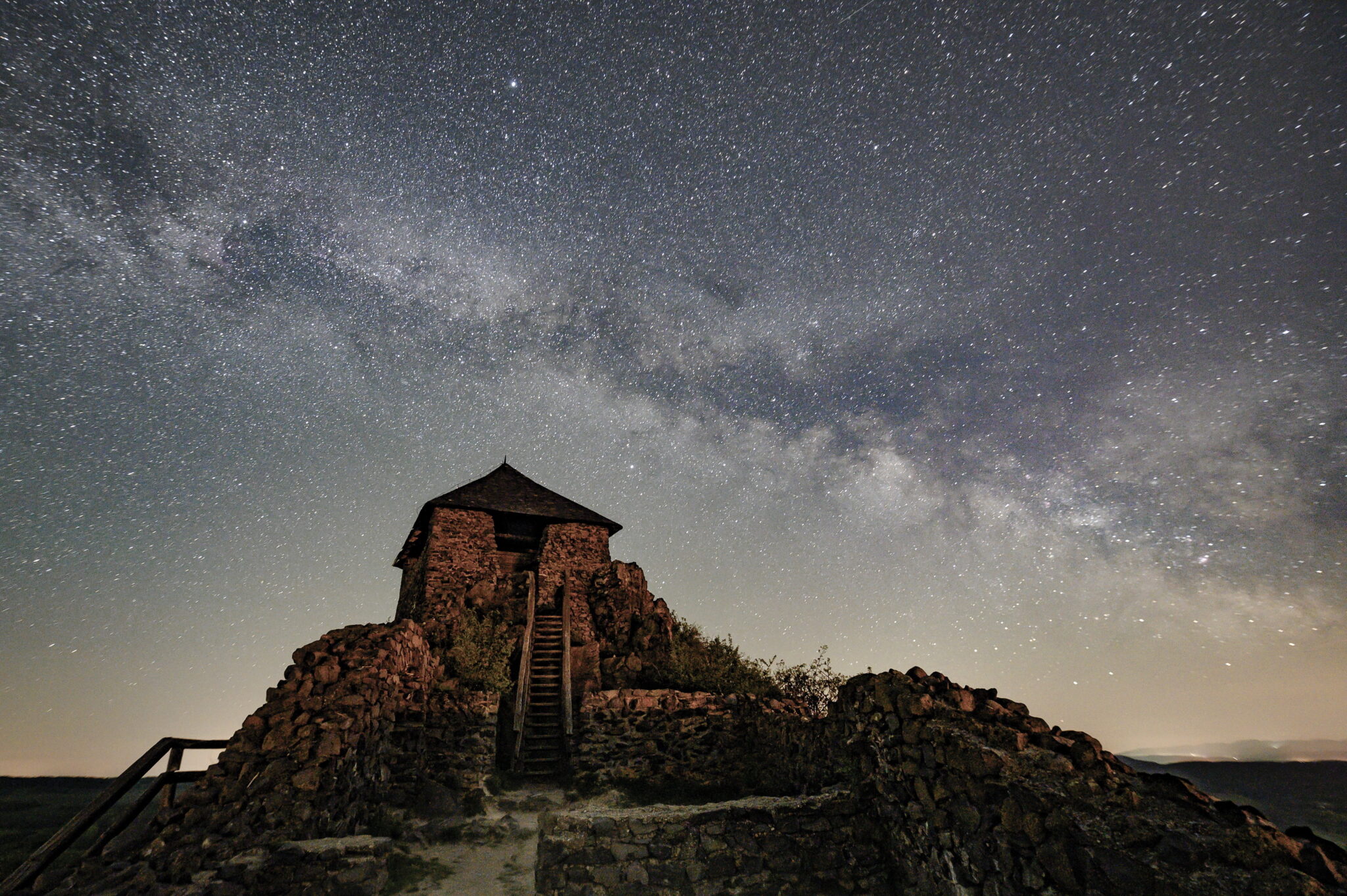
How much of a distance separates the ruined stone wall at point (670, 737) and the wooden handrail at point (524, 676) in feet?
4.14

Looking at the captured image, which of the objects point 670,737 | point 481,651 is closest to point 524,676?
point 481,651

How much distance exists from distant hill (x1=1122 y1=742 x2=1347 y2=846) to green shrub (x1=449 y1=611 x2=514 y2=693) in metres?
14.5

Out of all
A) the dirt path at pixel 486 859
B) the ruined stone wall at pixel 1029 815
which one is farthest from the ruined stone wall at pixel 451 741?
the ruined stone wall at pixel 1029 815

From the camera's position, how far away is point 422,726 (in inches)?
404

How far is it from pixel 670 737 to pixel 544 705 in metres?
3.66

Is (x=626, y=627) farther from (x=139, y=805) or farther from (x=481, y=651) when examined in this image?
(x=139, y=805)

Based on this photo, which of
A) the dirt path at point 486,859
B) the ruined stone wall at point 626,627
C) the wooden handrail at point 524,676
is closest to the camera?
the dirt path at point 486,859

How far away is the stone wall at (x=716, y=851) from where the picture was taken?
5.64m

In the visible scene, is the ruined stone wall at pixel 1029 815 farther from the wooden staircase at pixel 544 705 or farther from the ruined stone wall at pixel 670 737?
the wooden staircase at pixel 544 705

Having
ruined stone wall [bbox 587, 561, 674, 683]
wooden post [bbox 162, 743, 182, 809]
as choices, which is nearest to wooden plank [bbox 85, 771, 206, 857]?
wooden post [bbox 162, 743, 182, 809]

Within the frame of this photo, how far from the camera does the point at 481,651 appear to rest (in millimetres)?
14109

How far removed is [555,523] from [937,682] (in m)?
16.2

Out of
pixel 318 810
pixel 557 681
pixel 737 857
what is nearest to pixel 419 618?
pixel 557 681

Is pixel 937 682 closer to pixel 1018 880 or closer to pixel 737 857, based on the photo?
pixel 1018 880
